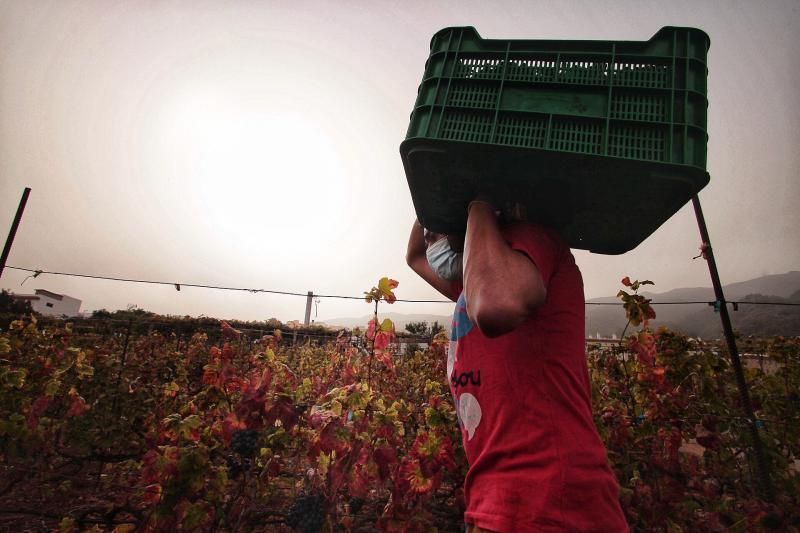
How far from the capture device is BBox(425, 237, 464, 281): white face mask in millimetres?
1316

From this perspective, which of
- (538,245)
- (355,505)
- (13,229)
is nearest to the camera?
(538,245)

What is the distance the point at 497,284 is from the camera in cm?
86

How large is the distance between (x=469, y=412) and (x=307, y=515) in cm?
167

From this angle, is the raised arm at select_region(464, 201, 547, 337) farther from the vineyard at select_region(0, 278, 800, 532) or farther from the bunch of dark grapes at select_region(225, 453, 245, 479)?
the bunch of dark grapes at select_region(225, 453, 245, 479)

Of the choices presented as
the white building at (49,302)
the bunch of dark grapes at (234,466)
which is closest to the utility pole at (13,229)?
the bunch of dark grapes at (234,466)

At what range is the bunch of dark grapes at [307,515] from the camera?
216 centimetres

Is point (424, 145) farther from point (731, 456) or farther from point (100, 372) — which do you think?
point (100, 372)

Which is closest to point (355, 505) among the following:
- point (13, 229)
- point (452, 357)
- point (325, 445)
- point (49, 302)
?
point (325, 445)

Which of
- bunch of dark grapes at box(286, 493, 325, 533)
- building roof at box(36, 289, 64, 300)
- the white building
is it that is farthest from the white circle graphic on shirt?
building roof at box(36, 289, 64, 300)

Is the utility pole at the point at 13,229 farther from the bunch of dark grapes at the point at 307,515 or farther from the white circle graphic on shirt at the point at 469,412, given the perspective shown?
the white circle graphic on shirt at the point at 469,412

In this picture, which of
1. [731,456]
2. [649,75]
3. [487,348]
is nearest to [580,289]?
[487,348]

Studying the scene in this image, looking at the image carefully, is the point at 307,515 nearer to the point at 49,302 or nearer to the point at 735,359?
the point at 735,359

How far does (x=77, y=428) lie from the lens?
3.69 meters

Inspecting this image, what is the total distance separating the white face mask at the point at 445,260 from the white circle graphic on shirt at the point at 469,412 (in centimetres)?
42
